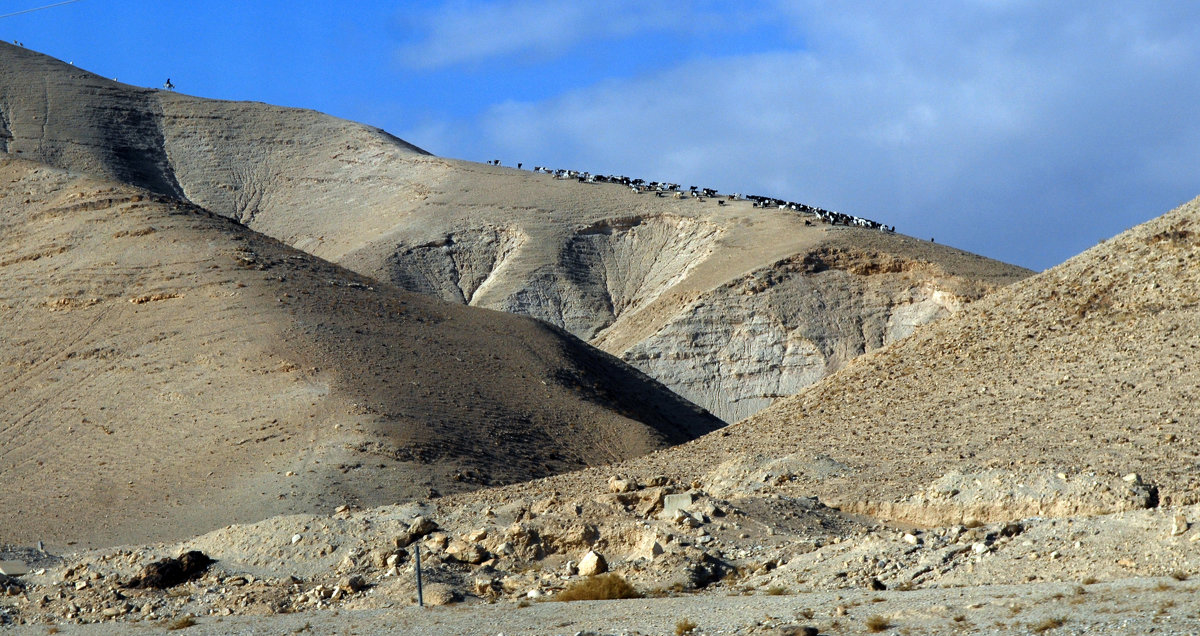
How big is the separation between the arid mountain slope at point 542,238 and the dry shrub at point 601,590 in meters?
44.4

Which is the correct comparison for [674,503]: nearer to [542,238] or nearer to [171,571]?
[171,571]

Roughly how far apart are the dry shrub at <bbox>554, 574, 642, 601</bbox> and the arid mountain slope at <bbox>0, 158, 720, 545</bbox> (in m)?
17.2

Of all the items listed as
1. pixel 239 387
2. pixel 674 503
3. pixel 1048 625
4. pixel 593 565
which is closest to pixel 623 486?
pixel 674 503

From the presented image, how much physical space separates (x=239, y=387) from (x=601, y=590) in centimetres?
2722

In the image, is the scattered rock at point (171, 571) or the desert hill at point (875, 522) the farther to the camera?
the scattered rock at point (171, 571)

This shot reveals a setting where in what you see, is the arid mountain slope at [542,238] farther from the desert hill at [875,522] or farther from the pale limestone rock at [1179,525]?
the pale limestone rock at [1179,525]

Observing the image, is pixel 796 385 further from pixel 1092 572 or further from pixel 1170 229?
pixel 1092 572

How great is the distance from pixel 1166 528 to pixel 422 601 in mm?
9796

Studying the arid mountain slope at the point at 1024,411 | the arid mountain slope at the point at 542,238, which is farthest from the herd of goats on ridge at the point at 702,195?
the arid mountain slope at the point at 1024,411

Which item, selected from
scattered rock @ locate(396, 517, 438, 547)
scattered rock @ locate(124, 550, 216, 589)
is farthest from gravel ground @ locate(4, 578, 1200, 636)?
scattered rock @ locate(396, 517, 438, 547)

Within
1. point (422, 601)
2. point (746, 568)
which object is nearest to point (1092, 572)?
point (746, 568)

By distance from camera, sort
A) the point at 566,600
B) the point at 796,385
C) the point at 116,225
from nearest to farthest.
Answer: the point at 566,600
the point at 116,225
the point at 796,385

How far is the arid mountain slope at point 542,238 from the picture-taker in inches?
2611

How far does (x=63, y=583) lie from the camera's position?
24203 millimetres
